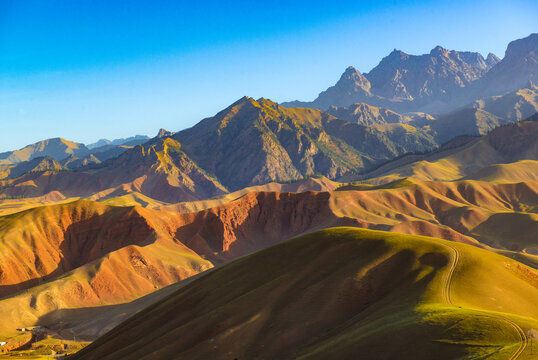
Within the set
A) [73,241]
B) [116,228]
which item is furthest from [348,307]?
[73,241]

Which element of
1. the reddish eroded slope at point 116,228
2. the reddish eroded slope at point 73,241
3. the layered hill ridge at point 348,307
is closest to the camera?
the layered hill ridge at point 348,307

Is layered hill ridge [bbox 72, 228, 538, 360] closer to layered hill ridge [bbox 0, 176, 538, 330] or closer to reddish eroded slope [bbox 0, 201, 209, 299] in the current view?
layered hill ridge [bbox 0, 176, 538, 330]

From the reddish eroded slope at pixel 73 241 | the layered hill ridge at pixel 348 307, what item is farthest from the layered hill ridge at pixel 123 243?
the layered hill ridge at pixel 348 307

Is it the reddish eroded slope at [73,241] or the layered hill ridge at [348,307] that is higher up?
the reddish eroded slope at [73,241]

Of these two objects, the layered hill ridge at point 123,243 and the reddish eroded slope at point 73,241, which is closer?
the layered hill ridge at point 123,243

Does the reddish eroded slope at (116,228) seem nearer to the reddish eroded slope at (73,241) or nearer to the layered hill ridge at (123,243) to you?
the reddish eroded slope at (73,241)

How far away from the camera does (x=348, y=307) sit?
56.5 m

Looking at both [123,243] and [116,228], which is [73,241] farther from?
[123,243]

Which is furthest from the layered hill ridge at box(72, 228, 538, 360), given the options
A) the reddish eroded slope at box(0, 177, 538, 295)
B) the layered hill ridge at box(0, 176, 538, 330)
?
the reddish eroded slope at box(0, 177, 538, 295)

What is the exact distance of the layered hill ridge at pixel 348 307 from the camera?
122 feet

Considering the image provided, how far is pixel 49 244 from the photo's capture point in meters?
171

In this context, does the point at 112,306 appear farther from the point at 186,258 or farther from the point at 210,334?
the point at 210,334

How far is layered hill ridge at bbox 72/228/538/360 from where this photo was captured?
122 feet

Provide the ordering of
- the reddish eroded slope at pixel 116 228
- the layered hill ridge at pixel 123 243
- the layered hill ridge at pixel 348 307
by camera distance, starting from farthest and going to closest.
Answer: the reddish eroded slope at pixel 116 228, the layered hill ridge at pixel 123 243, the layered hill ridge at pixel 348 307
